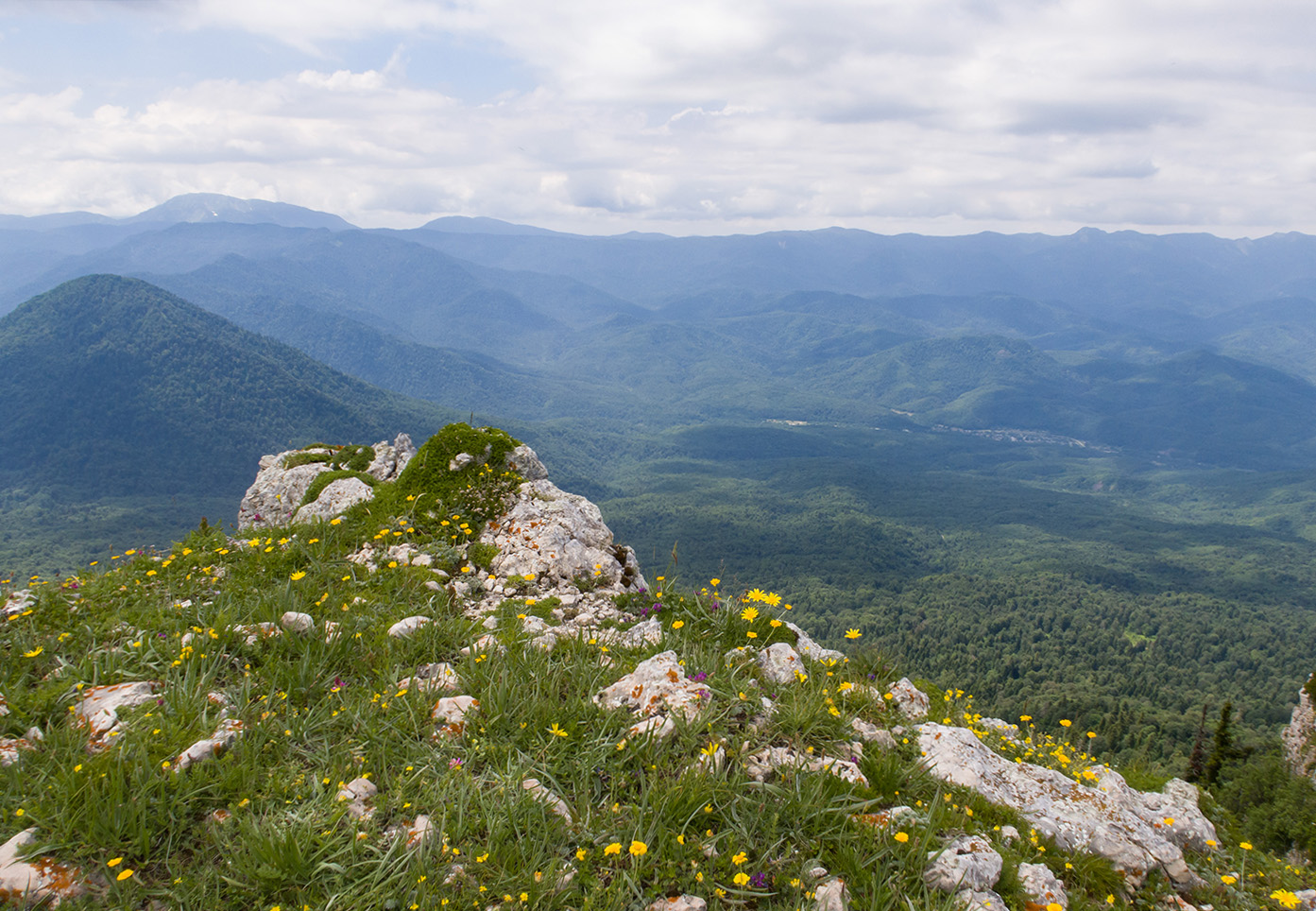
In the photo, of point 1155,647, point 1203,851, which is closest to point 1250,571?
point 1155,647

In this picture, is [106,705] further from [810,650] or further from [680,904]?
[810,650]

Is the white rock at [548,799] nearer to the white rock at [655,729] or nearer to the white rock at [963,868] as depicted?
the white rock at [655,729]

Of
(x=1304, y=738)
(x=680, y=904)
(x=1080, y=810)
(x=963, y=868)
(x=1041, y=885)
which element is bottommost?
(x=1304, y=738)

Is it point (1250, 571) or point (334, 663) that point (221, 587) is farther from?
point (1250, 571)

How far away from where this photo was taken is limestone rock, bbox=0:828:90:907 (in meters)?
4.25

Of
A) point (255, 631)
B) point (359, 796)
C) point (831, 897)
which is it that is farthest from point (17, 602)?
point (831, 897)

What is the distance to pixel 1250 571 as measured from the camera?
613 feet

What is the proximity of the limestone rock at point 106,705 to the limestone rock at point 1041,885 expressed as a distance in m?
8.08

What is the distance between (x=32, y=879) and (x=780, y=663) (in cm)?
709

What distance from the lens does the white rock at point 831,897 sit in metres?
4.82

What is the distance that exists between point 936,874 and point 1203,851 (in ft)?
16.1

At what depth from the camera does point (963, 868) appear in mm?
5223

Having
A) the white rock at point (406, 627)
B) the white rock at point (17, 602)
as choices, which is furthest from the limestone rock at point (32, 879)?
the white rock at point (17, 602)

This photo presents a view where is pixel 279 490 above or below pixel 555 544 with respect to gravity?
below
